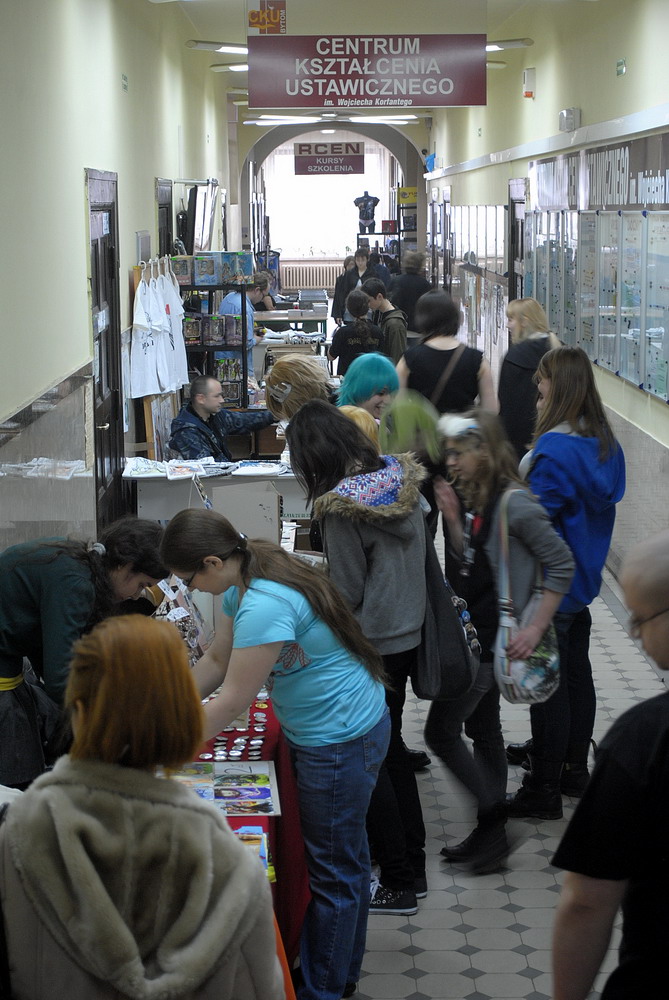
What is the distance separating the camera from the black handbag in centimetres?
330

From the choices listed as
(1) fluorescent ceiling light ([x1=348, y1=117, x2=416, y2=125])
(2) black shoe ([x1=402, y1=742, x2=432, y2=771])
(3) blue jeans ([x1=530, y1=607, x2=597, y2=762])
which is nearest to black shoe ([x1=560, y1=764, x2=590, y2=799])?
(3) blue jeans ([x1=530, y1=607, x2=597, y2=762])

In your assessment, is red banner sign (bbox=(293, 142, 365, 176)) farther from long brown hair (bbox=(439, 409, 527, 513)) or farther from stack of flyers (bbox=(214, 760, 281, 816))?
stack of flyers (bbox=(214, 760, 281, 816))

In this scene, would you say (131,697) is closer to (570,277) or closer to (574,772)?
(574,772)

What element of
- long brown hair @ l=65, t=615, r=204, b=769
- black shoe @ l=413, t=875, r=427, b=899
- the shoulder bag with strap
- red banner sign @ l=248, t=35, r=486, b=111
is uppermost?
red banner sign @ l=248, t=35, r=486, b=111

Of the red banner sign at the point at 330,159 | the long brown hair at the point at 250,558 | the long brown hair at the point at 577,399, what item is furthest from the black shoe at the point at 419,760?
the red banner sign at the point at 330,159

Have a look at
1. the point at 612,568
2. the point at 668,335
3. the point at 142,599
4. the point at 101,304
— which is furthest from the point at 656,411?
the point at 142,599

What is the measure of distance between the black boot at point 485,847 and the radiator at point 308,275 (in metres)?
30.7

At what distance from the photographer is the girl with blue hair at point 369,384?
184 inches

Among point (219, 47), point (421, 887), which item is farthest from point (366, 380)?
point (219, 47)

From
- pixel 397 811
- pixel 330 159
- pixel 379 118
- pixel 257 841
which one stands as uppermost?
pixel 330 159

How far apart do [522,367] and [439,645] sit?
301 centimetres

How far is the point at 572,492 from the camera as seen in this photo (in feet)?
12.4

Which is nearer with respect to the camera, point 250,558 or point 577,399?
point 250,558

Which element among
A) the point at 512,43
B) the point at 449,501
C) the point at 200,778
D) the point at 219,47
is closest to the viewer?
the point at 200,778
